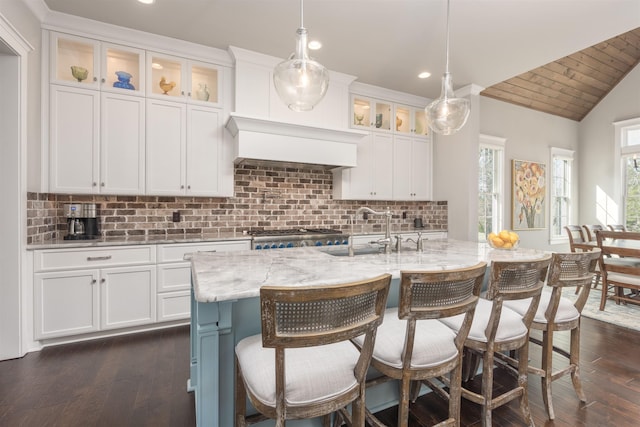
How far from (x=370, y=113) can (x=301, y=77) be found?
2.80 metres

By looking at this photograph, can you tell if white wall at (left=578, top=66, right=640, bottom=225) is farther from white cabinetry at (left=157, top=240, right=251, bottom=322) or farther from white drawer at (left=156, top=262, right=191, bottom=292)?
white drawer at (left=156, top=262, right=191, bottom=292)

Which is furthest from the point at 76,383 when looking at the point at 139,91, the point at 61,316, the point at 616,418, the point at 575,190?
the point at 575,190

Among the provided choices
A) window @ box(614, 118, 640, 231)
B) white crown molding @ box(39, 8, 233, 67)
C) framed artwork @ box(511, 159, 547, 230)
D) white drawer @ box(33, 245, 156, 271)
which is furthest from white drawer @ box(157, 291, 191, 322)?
window @ box(614, 118, 640, 231)

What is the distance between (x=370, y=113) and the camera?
4422 mm

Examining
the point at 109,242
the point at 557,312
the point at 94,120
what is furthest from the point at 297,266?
the point at 94,120

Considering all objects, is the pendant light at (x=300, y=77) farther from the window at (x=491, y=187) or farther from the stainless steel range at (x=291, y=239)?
the window at (x=491, y=187)

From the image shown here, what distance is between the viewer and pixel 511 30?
2955 millimetres

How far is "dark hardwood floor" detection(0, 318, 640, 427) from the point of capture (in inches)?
68.1

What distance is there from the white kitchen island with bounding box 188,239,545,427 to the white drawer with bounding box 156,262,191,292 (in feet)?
3.51

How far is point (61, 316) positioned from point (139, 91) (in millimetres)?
2166

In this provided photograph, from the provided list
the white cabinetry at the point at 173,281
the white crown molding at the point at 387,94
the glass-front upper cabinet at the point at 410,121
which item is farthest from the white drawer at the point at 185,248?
the glass-front upper cabinet at the point at 410,121

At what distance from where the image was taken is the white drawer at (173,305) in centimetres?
290

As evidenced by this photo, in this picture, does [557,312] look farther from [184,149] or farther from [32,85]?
[32,85]

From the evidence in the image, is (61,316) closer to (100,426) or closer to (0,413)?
(0,413)
